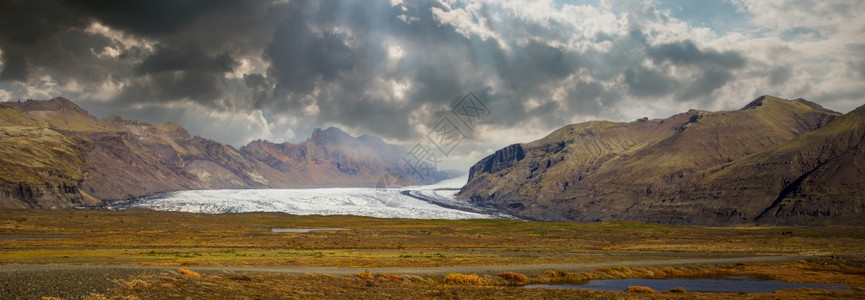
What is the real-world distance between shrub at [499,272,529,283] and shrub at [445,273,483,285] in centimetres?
357

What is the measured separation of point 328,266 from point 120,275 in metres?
22.7

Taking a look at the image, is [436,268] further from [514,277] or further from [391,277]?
Answer: [391,277]

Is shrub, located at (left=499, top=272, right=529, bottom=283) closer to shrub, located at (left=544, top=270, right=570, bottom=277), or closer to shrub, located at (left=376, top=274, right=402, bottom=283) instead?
shrub, located at (left=544, top=270, right=570, bottom=277)

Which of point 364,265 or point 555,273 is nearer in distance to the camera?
point 555,273

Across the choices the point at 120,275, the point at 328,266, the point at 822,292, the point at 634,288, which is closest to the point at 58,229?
the point at 328,266

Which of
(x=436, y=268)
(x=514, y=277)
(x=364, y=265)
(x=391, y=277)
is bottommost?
(x=514, y=277)

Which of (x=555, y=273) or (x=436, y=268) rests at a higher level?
(x=436, y=268)

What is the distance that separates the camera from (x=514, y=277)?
46625mm

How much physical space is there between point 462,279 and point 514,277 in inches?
232

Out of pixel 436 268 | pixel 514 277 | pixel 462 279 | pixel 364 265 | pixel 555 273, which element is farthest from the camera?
pixel 364 265

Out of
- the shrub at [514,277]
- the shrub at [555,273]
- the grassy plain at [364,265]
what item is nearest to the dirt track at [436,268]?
the shrub at [555,273]

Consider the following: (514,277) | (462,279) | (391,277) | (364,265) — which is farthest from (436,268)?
(391,277)

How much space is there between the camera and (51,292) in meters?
24.2

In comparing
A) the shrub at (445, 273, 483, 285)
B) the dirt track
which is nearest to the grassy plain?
the shrub at (445, 273, 483, 285)
